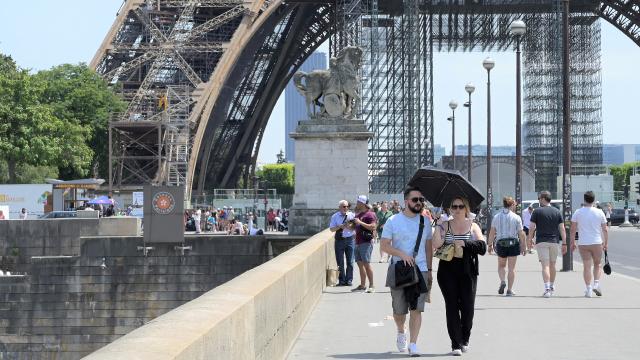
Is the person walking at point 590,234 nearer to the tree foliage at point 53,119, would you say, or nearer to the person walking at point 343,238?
the person walking at point 343,238

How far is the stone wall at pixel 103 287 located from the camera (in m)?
35.4

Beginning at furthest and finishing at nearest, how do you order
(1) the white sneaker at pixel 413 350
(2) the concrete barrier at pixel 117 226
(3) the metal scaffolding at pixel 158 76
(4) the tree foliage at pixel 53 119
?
(3) the metal scaffolding at pixel 158 76 < (4) the tree foliage at pixel 53 119 < (2) the concrete barrier at pixel 117 226 < (1) the white sneaker at pixel 413 350

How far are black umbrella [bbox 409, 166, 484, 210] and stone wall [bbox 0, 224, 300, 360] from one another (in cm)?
2193

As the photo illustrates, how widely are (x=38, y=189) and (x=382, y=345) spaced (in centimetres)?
4530

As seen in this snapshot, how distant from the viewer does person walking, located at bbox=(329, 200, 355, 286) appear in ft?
67.2

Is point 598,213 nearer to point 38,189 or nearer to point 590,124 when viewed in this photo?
point 38,189

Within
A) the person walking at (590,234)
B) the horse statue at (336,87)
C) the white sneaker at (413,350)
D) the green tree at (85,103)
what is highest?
the green tree at (85,103)

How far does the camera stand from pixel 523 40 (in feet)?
287

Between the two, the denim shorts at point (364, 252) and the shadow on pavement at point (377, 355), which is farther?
the denim shorts at point (364, 252)

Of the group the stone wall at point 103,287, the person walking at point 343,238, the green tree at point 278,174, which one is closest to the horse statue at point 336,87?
the stone wall at point 103,287

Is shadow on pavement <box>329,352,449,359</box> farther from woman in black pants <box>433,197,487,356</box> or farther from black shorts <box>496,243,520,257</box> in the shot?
black shorts <box>496,243,520,257</box>

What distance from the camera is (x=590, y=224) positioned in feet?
60.1

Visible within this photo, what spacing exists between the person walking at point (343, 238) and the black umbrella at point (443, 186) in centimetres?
741

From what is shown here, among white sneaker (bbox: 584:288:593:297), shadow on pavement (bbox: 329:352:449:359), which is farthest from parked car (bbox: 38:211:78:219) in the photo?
shadow on pavement (bbox: 329:352:449:359)
